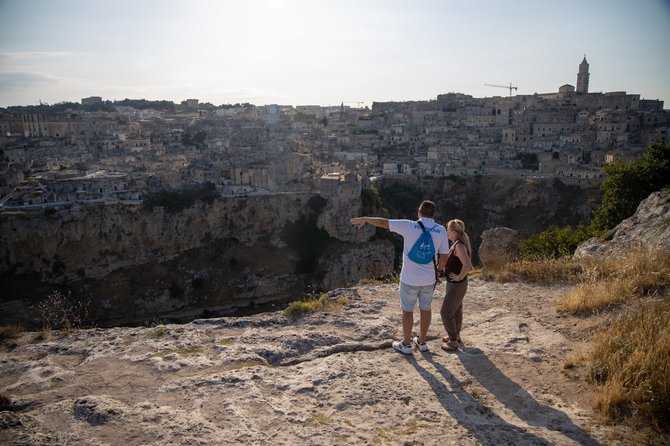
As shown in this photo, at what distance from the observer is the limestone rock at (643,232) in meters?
7.35

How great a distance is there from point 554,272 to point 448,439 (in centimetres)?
428

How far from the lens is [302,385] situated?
369 centimetres

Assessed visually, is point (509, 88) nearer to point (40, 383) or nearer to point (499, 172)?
point (499, 172)

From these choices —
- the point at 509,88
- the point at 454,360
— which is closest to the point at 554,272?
the point at 454,360

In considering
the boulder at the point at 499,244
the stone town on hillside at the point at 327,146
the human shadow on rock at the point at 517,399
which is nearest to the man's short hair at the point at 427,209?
the human shadow on rock at the point at 517,399

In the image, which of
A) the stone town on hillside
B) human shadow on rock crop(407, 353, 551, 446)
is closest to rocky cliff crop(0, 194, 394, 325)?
the stone town on hillside

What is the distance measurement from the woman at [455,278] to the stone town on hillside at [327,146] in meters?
32.9

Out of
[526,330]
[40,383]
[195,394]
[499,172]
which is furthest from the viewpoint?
[499,172]

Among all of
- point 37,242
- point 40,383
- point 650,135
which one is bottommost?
point 37,242

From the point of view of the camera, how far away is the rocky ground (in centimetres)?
306

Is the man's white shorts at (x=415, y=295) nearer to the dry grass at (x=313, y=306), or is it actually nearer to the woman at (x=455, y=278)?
the woman at (x=455, y=278)

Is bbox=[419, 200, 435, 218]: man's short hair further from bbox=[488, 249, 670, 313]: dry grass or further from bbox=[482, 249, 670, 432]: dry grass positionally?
bbox=[488, 249, 670, 313]: dry grass

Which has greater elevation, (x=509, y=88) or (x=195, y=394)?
(x=509, y=88)

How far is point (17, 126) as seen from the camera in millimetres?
63375
